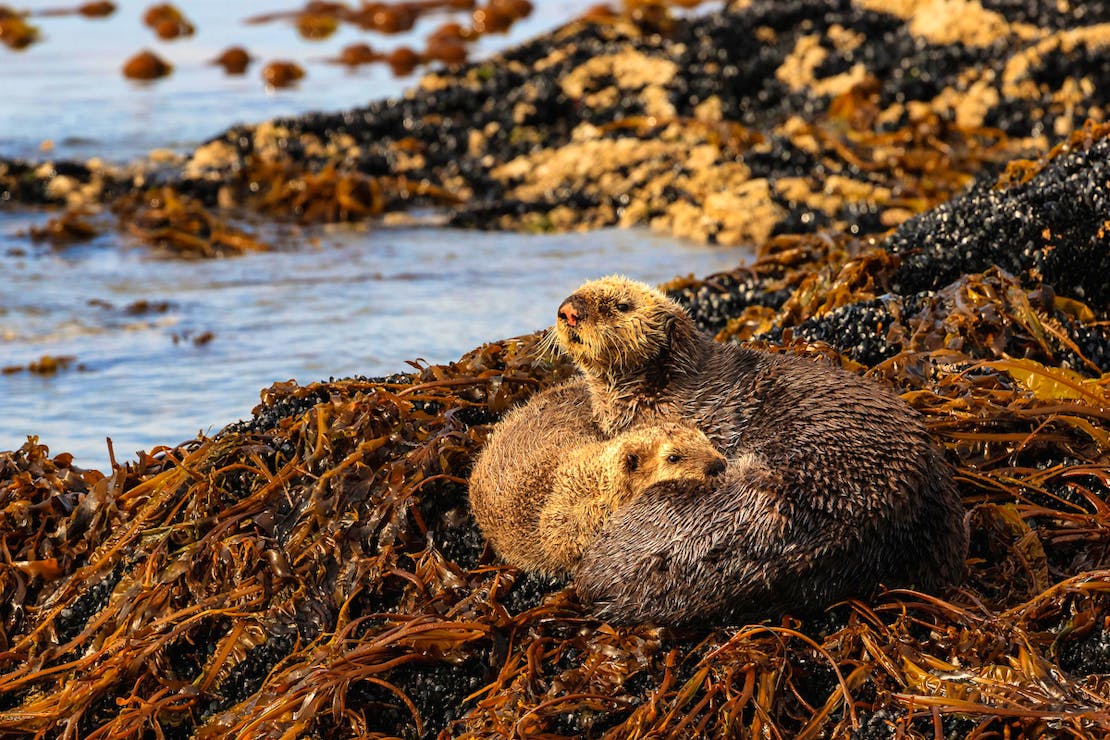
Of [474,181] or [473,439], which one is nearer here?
[473,439]

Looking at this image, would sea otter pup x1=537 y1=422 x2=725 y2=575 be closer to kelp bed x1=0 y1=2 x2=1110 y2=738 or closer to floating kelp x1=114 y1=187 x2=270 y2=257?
kelp bed x1=0 y1=2 x2=1110 y2=738

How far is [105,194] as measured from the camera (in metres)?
10.1

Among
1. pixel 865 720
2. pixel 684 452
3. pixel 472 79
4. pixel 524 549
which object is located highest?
pixel 472 79

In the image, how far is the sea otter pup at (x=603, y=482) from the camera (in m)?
3.19

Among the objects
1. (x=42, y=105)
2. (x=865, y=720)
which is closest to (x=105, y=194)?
(x=42, y=105)

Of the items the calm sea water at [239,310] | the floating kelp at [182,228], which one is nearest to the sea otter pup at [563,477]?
the calm sea water at [239,310]

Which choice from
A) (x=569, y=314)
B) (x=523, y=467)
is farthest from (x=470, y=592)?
(x=569, y=314)

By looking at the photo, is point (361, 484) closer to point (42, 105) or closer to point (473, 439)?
point (473, 439)

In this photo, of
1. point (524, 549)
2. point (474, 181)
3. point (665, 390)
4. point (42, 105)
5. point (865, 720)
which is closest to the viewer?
point (865, 720)

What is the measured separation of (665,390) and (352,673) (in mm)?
1123

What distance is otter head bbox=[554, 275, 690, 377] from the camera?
348 centimetres

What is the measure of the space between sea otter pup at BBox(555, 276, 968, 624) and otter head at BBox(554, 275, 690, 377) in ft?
1.14

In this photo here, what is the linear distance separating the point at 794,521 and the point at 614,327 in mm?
818

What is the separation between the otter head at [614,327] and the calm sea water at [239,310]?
1.38m
